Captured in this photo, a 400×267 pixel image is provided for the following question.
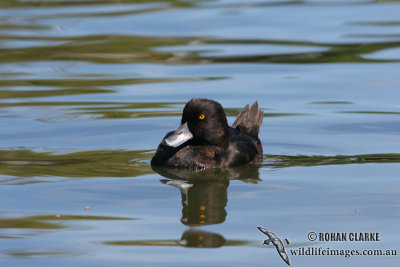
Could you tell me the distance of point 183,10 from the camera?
22.0 metres

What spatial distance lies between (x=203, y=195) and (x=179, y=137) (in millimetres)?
1113

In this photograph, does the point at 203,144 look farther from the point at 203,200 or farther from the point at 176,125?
the point at 176,125

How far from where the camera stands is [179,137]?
925 centimetres

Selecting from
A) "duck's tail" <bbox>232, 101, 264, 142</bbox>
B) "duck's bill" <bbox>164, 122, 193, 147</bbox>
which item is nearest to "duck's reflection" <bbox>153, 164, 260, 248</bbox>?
"duck's bill" <bbox>164, 122, 193, 147</bbox>

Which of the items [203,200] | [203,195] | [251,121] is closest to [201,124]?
[251,121]

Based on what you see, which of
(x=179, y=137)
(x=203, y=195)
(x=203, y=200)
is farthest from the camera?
(x=179, y=137)

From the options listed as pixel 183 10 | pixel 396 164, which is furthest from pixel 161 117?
pixel 183 10

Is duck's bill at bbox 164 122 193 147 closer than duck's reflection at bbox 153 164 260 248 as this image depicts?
No

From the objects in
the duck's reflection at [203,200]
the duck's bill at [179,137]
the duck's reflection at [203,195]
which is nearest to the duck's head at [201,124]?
the duck's bill at [179,137]

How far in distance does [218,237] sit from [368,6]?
15.7m

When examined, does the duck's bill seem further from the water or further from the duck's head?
the water

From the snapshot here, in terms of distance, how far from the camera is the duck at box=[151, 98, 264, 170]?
9.26 m

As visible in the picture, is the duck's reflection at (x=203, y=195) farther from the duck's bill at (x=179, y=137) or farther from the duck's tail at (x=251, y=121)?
the duck's tail at (x=251, y=121)

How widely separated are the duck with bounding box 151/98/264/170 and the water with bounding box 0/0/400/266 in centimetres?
16
